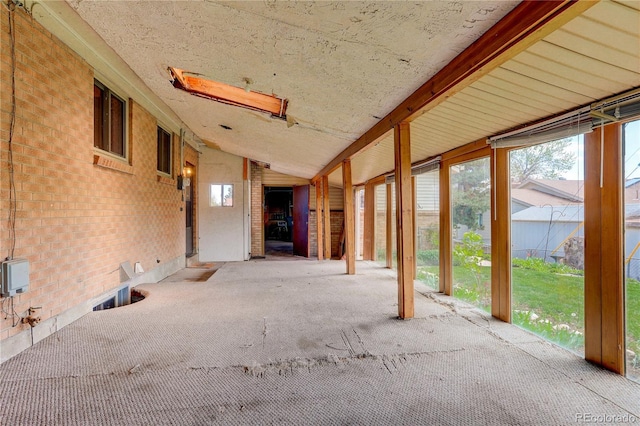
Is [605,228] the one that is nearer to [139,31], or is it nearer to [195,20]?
[195,20]

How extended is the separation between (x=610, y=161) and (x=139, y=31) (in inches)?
146

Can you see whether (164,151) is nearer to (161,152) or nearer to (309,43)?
(161,152)

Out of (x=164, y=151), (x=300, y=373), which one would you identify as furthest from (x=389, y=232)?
(x=164, y=151)

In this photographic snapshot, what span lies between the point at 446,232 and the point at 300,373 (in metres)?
3.04

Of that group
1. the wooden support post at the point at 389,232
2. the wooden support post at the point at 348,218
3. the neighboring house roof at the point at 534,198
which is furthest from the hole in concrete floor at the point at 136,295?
the neighboring house roof at the point at 534,198

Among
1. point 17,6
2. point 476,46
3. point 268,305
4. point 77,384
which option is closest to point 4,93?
point 17,6

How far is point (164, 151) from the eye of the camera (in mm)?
5547

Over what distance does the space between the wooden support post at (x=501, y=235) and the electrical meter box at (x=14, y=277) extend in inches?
169

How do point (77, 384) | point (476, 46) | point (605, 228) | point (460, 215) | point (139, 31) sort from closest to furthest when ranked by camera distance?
point (476, 46)
point (77, 384)
point (605, 228)
point (139, 31)
point (460, 215)

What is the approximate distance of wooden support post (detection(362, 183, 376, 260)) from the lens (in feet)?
23.8

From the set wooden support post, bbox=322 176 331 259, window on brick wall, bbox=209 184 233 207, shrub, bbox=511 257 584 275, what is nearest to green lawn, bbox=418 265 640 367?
shrub, bbox=511 257 584 275

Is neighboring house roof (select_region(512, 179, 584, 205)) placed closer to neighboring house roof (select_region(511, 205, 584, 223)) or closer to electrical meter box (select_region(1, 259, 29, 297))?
neighboring house roof (select_region(511, 205, 584, 223))

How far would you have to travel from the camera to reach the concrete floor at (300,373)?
5.28ft

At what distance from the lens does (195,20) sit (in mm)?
2006
